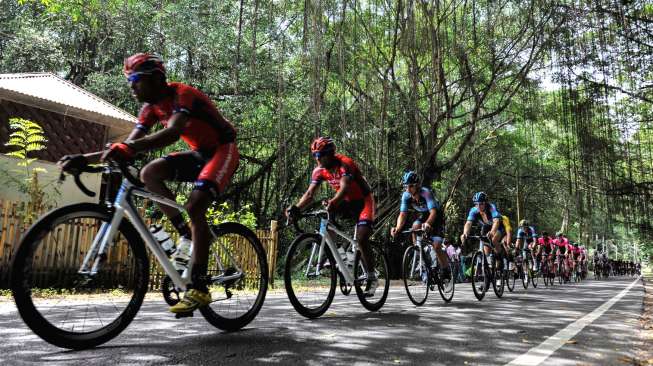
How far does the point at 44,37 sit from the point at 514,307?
60.3ft

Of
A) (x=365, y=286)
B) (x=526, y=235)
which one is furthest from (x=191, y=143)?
(x=526, y=235)

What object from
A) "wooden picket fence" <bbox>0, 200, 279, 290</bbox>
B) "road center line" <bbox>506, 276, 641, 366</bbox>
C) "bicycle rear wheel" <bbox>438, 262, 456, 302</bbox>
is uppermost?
"wooden picket fence" <bbox>0, 200, 279, 290</bbox>

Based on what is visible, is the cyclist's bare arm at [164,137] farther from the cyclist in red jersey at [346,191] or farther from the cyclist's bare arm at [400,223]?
the cyclist's bare arm at [400,223]

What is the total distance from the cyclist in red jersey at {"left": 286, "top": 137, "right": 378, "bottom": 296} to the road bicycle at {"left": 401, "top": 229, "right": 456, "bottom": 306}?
1.44 meters

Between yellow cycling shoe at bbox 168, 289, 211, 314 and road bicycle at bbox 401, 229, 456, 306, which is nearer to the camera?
yellow cycling shoe at bbox 168, 289, 211, 314

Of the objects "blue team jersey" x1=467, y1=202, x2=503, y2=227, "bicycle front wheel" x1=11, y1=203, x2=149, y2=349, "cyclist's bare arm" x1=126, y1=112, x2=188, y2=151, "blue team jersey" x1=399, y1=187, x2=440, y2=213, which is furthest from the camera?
"blue team jersey" x1=467, y1=202, x2=503, y2=227

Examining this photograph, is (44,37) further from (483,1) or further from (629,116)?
(629,116)

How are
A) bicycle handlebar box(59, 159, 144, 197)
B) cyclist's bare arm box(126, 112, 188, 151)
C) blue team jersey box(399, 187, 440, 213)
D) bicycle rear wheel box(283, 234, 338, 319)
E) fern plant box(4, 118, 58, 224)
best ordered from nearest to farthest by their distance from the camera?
bicycle handlebar box(59, 159, 144, 197)
cyclist's bare arm box(126, 112, 188, 151)
bicycle rear wheel box(283, 234, 338, 319)
blue team jersey box(399, 187, 440, 213)
fern plant box(4, 118, 58, 224)

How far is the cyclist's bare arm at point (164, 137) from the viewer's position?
3.04 m

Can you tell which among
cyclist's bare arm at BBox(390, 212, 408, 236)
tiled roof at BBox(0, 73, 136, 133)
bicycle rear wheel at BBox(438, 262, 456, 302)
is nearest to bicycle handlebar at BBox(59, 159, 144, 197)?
cyclist's bare arm at BBox(390, 212, 408, 236)

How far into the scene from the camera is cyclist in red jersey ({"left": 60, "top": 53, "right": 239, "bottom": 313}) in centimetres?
324

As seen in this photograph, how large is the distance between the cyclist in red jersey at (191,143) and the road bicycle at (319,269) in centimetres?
143

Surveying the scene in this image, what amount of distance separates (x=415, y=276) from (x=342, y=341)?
3.72 metres

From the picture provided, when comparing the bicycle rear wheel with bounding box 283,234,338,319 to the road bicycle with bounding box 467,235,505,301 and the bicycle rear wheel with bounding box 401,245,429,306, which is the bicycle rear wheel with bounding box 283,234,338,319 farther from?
the road bicycle with bounding box 467,235,505,301
